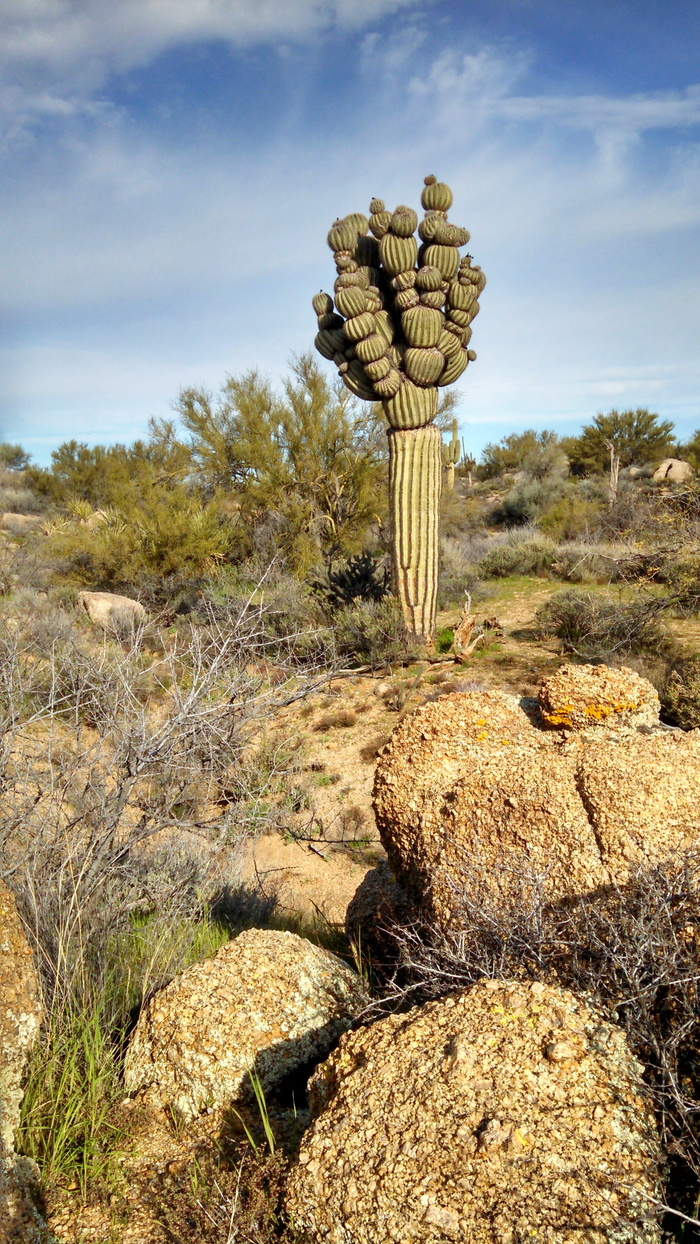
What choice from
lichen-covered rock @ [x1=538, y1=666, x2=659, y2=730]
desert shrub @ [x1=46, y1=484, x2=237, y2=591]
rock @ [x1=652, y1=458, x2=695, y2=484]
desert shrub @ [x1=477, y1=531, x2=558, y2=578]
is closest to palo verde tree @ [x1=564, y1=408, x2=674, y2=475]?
rock @ [x1=652, y1=458, x2=695, y2=484]

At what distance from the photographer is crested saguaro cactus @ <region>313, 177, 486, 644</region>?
31.2 ft

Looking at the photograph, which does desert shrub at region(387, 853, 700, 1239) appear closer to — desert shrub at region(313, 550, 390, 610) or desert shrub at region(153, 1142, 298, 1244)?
desert shrub at region(153, 1142, 298, 1244)

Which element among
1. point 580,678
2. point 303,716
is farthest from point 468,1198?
point 303,716

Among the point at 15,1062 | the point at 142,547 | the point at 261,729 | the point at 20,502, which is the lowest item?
the point at 261,729

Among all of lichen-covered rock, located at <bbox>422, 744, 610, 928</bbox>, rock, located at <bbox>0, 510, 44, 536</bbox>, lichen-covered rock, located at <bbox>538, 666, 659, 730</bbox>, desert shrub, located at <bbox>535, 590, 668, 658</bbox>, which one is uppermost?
rock, located at <bbox>0, 510, 44, 536</bbox>

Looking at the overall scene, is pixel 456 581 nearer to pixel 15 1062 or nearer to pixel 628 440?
pixel 15 1062

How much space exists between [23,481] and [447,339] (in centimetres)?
2045

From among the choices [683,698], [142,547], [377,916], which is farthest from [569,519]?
[377,916]

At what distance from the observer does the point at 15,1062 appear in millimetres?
1787

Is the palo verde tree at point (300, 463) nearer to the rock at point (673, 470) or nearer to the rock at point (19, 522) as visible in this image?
the rock at point (19, 522)

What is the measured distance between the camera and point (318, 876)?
5.19m

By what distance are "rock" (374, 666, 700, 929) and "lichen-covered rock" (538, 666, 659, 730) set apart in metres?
1.50

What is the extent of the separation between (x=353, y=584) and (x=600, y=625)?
12.1ft

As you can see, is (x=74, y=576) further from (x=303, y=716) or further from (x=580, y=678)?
(x=580, y=678)
